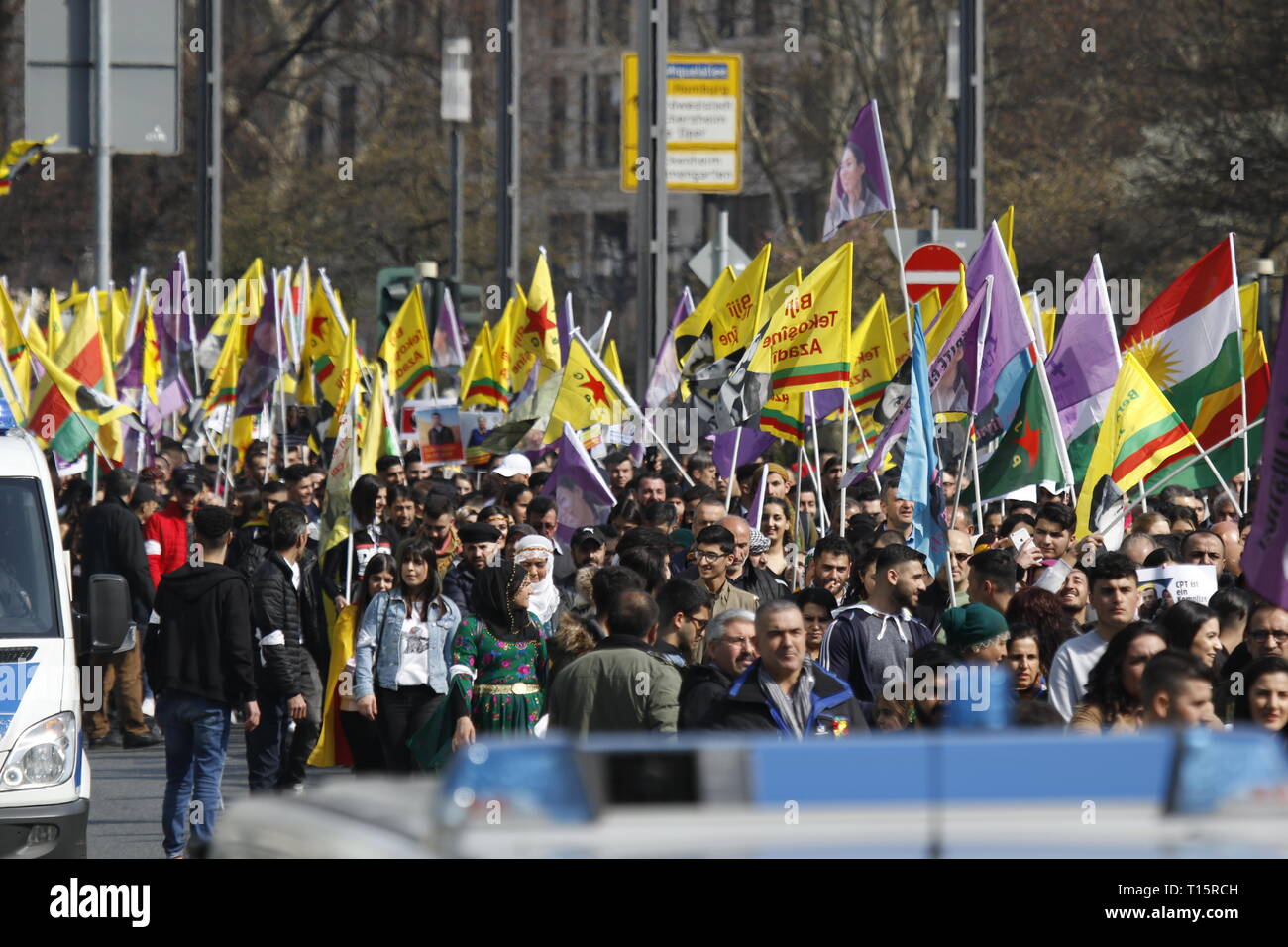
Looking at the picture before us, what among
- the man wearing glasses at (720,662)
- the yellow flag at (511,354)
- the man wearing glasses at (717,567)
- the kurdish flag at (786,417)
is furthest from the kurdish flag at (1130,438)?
the yellow flag at (511,354)

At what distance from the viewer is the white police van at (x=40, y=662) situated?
7.18 m

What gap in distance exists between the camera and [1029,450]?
11438mm

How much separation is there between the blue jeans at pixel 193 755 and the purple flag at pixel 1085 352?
229 inches

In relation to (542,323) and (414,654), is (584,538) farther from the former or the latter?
(542,323)

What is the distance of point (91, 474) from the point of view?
1761 centimetres

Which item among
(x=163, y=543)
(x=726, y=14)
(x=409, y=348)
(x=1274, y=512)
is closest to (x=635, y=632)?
(x=1274, y=512)

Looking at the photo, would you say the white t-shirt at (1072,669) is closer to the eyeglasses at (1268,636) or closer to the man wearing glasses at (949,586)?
the eyeglasses at (1268,636)

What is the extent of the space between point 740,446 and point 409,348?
27.7 ft

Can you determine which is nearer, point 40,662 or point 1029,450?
point 40,662

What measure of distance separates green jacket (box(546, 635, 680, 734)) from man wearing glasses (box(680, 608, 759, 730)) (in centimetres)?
9

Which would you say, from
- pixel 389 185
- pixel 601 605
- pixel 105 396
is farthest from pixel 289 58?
pixel 601 605

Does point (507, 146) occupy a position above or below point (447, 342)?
above

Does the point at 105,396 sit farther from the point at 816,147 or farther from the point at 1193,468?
the point at 816,147

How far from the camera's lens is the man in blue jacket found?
605cm
